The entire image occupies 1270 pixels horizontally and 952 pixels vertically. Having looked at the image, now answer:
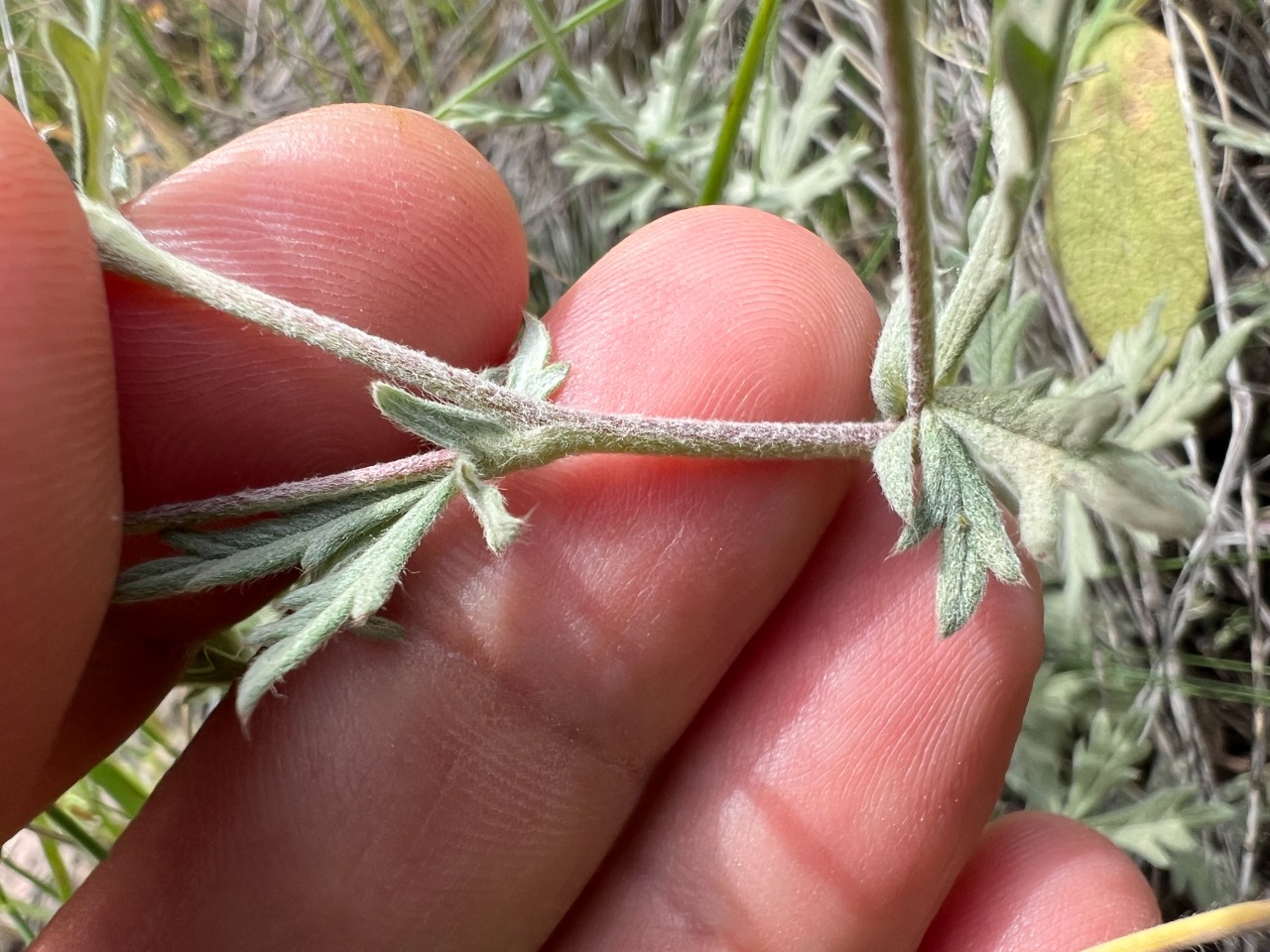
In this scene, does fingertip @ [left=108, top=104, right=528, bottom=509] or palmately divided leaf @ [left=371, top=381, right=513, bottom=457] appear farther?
fingertip @ [left=108, top=104, right=528, bottom=509]

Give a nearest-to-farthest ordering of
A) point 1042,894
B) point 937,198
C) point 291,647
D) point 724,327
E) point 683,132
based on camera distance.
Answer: point 291,647 → point 724,327 → point 1042,894 → point 937,198 → point 683,132

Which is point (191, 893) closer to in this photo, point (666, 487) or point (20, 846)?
point (666, 487)

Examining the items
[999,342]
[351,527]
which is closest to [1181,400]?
[999,342]

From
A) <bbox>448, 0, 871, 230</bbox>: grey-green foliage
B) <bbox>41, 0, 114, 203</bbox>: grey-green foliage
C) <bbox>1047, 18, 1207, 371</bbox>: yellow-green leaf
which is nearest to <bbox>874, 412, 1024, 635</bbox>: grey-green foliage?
<bbox>1047, 18, 1207, 371</bbox>: yellow-green leaf

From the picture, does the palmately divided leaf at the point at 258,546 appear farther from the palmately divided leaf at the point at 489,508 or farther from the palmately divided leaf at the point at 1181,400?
the palmately divided leaf at the point at 1181,400

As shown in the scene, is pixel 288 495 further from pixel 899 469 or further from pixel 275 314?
pixel 899 469

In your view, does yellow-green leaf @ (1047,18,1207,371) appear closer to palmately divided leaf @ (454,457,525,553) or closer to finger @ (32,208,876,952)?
finger @ (32,208,876,952)
